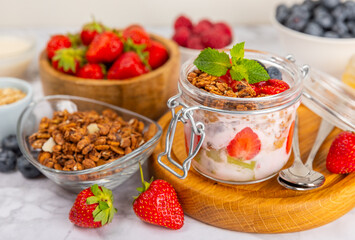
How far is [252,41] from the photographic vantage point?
187cm

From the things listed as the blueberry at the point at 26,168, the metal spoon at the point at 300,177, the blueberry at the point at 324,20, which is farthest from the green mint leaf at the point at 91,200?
the blueberry at the point at 324,20

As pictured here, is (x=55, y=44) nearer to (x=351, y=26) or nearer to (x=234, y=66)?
(x=234, y=66)

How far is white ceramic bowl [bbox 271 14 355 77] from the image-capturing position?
53.5 inches

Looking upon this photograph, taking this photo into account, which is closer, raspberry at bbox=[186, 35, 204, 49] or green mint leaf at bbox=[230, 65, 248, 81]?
green mint leaf at bbox=[230, 65, 248, 81]

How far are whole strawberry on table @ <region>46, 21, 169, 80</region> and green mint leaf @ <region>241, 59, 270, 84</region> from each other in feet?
1.35

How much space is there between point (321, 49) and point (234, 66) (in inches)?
25.9

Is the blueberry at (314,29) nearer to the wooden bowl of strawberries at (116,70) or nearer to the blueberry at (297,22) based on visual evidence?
the blueberry at (297,22)

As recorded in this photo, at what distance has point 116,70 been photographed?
1166 mm

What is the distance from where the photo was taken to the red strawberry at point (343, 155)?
888mm

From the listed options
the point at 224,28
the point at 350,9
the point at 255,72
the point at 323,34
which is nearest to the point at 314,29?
the point at 323,34

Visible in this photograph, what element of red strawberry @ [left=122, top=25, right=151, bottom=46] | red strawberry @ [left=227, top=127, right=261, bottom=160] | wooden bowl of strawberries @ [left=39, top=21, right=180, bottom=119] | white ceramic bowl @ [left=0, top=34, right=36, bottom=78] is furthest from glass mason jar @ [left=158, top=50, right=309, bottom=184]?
white ceramic bowl @ [left=0, top=34, right=36, bottom=78]

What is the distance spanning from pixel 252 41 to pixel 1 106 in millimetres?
1159

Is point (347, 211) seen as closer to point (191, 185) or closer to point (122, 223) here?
point (191, 185)

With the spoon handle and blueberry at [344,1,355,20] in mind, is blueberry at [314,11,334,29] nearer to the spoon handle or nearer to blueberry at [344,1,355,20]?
blueberry at [344,1,355,20]
